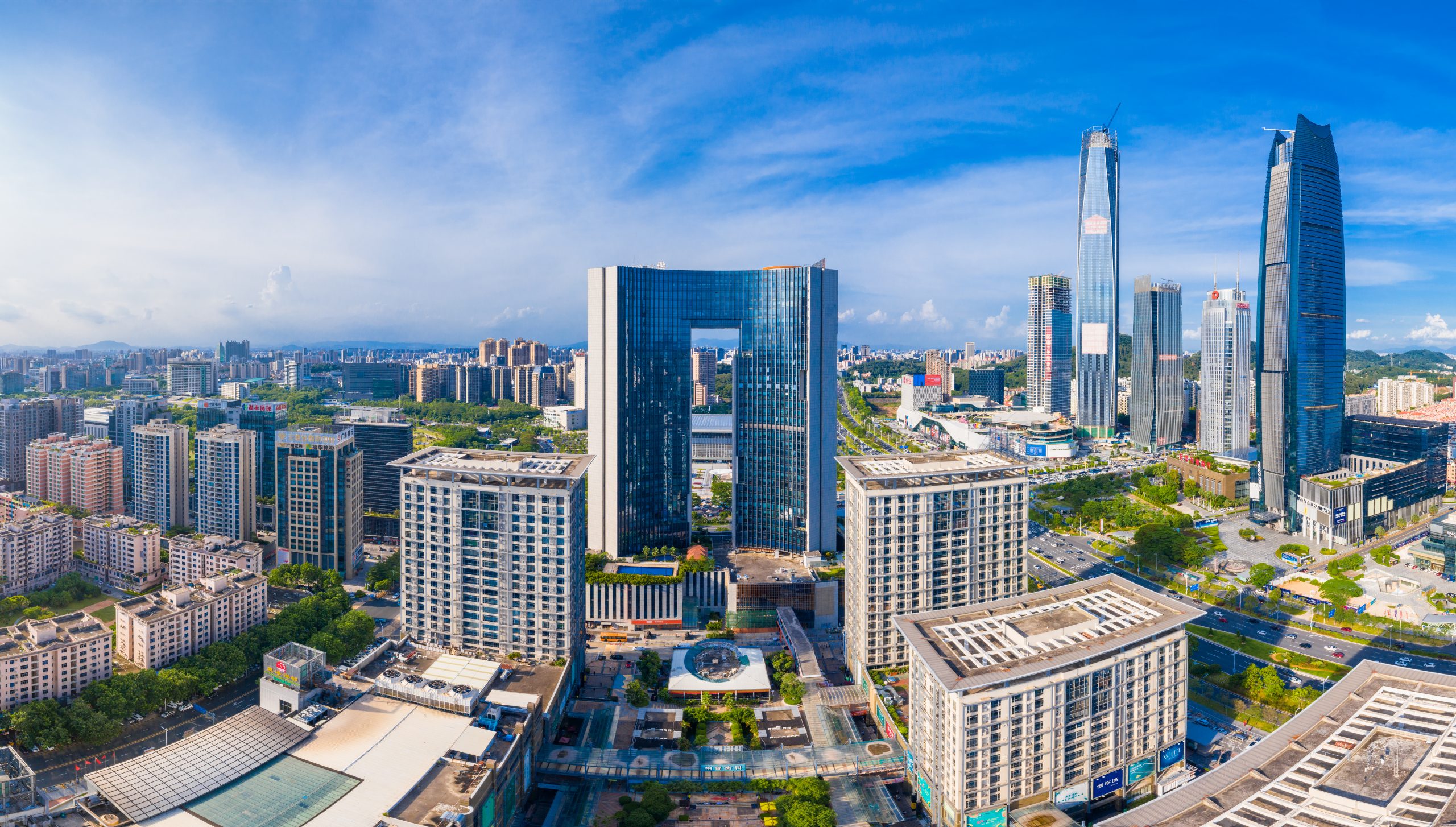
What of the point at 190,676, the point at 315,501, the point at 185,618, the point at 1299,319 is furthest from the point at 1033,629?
the point at 1299,319

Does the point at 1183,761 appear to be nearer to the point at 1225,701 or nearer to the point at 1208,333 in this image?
the point at 1225,701

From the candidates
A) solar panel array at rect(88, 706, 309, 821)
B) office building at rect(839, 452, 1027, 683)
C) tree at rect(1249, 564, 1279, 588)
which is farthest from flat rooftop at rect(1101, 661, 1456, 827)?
solar panel array at rect(88, 706, 309, 821)

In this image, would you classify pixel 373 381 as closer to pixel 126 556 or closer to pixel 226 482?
pixel 226 482

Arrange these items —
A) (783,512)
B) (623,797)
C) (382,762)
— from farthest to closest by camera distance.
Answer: (783,512) → (623,797) → (382,762)

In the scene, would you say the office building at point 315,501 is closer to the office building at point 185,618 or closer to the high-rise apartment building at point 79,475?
the office building at point 185,618

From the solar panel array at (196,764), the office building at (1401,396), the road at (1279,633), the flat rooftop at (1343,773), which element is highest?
the office building at (1401,396)

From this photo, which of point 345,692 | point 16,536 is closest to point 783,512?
point 345,692

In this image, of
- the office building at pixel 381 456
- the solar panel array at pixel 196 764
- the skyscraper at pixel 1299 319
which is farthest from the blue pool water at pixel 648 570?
the skyscraper at pixel 1299 319
